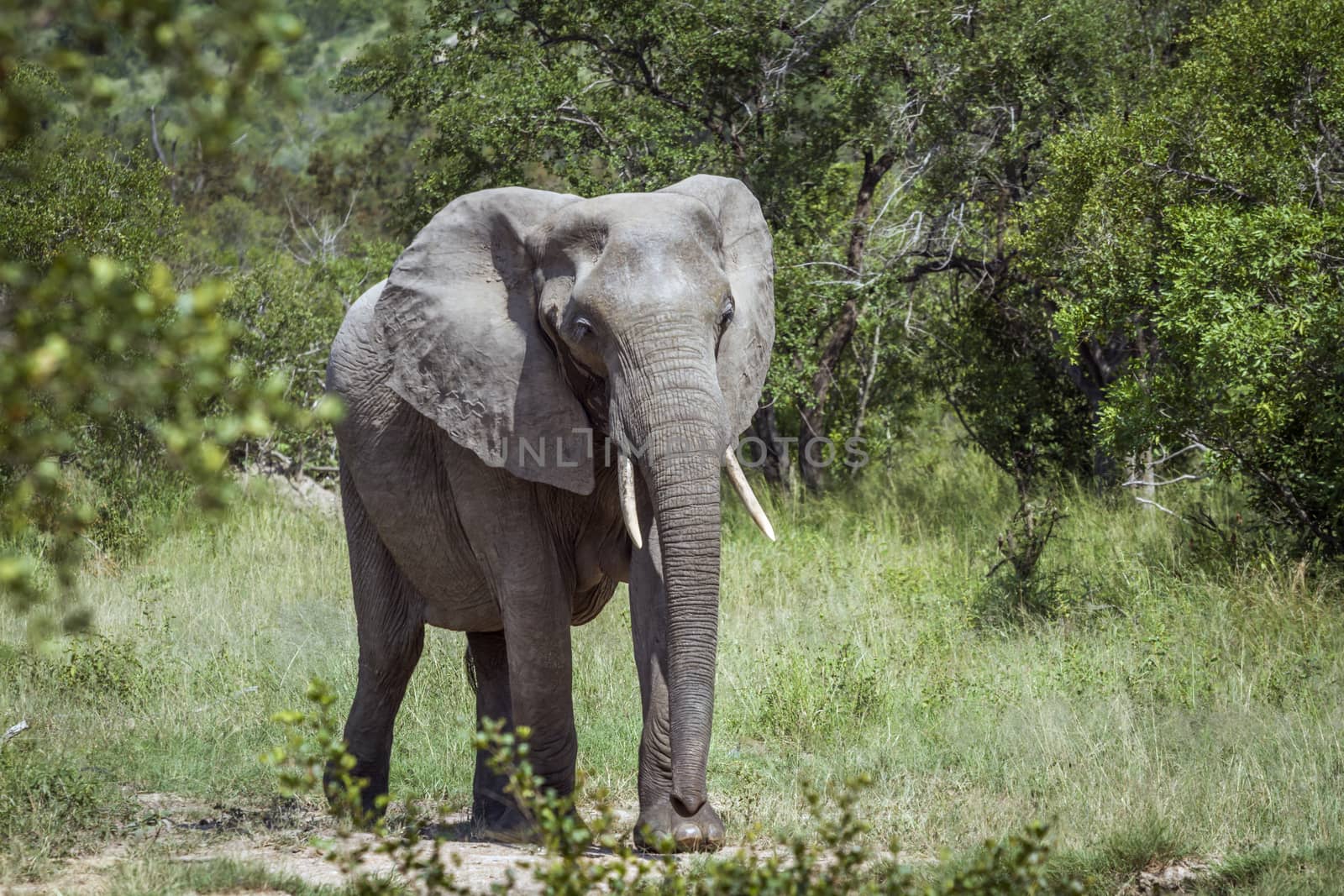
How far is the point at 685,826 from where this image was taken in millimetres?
5078

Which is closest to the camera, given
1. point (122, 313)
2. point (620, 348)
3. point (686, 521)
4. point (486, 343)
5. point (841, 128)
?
point (122, 313)

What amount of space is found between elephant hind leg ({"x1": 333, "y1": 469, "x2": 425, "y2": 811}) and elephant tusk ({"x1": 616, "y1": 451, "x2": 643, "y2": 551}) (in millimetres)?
1695

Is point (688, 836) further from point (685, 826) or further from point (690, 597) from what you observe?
point (690, 597)

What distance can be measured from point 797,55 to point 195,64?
10.5m

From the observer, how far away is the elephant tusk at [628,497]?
503cm

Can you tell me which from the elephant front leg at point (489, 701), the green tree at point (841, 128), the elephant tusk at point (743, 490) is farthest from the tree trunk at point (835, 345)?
the elephant tusk at point (743, 490)

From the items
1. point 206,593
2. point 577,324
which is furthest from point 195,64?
point 206,593

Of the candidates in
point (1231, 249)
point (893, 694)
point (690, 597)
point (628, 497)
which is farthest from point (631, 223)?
point (1231, 249)

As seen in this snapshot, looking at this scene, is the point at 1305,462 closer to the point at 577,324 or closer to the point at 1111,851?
the point at 1111,851

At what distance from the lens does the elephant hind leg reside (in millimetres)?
6449

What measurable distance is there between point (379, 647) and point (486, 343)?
1677 millimetres

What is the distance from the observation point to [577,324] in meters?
5.12

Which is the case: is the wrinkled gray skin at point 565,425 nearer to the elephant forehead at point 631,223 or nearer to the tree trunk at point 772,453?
the elephant forehead at point 631,223

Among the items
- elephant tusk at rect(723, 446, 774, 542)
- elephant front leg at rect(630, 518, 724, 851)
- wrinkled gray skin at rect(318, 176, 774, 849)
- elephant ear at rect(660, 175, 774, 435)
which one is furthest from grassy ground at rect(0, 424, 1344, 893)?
elephant ear at rect(660, 175, 774, 435)
